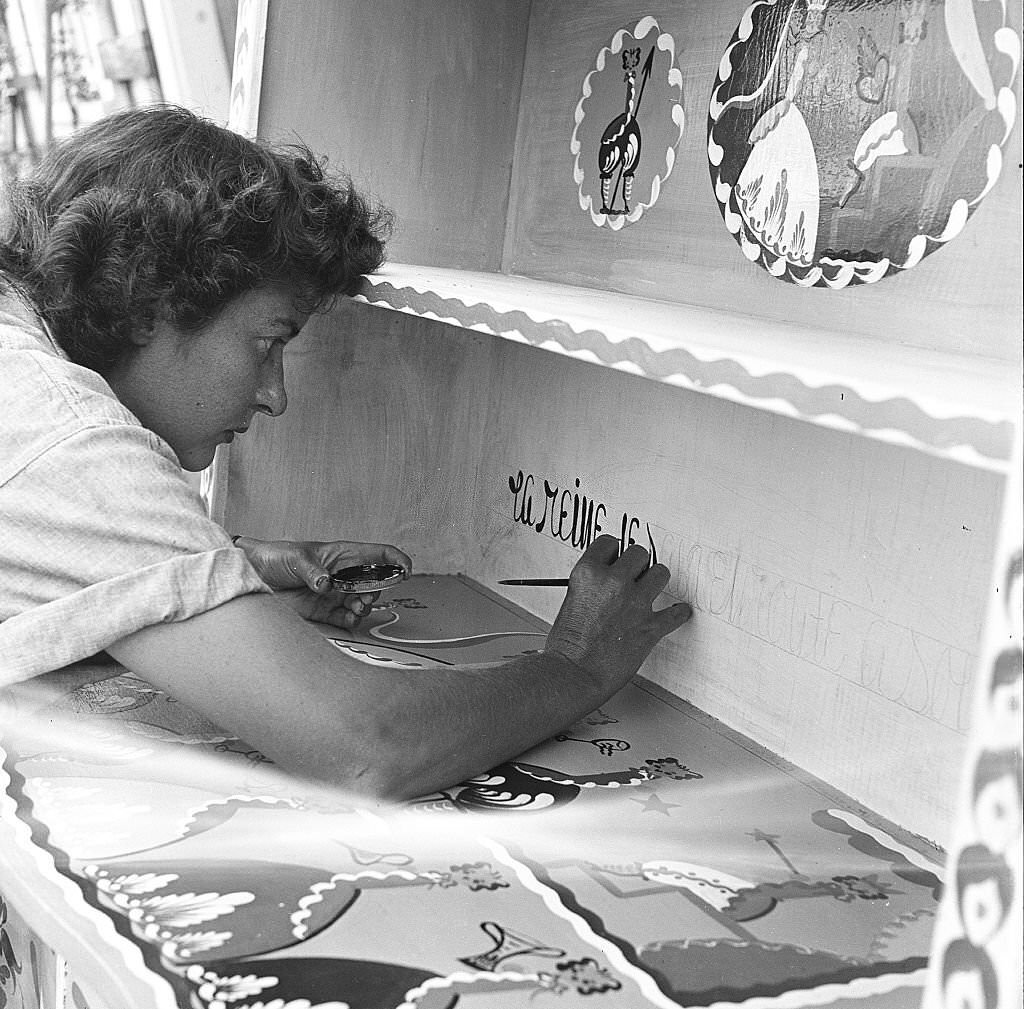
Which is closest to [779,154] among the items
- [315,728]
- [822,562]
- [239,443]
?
[822,562]

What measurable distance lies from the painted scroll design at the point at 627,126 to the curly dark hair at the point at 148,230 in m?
0.32

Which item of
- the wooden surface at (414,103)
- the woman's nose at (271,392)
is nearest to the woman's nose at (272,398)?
the woman's nose at (271,392)

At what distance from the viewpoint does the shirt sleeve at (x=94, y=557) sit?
89cm

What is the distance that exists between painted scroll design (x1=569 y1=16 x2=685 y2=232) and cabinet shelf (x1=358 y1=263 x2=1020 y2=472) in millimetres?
196

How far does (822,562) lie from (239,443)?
2.40ft

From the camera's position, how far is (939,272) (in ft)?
3.07

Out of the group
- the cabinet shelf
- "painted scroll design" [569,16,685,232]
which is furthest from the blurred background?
the cabinet shelf

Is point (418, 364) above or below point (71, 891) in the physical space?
above

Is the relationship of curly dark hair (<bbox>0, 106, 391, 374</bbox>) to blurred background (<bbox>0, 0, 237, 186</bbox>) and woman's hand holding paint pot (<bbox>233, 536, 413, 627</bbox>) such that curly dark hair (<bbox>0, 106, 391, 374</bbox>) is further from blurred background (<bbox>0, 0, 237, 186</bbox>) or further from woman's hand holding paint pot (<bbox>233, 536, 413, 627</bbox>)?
blurred background (<bbox>0, 0, 237, 186</bbox>)

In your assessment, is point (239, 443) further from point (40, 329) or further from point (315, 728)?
point (315, 728)

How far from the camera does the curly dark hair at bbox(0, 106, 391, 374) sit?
1.10 metres

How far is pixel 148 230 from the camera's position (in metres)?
1.09

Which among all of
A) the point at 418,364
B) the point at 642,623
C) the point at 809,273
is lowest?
the point at 642,623

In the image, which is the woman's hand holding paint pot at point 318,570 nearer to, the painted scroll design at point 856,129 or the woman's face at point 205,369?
the woman's face at point 205,369
